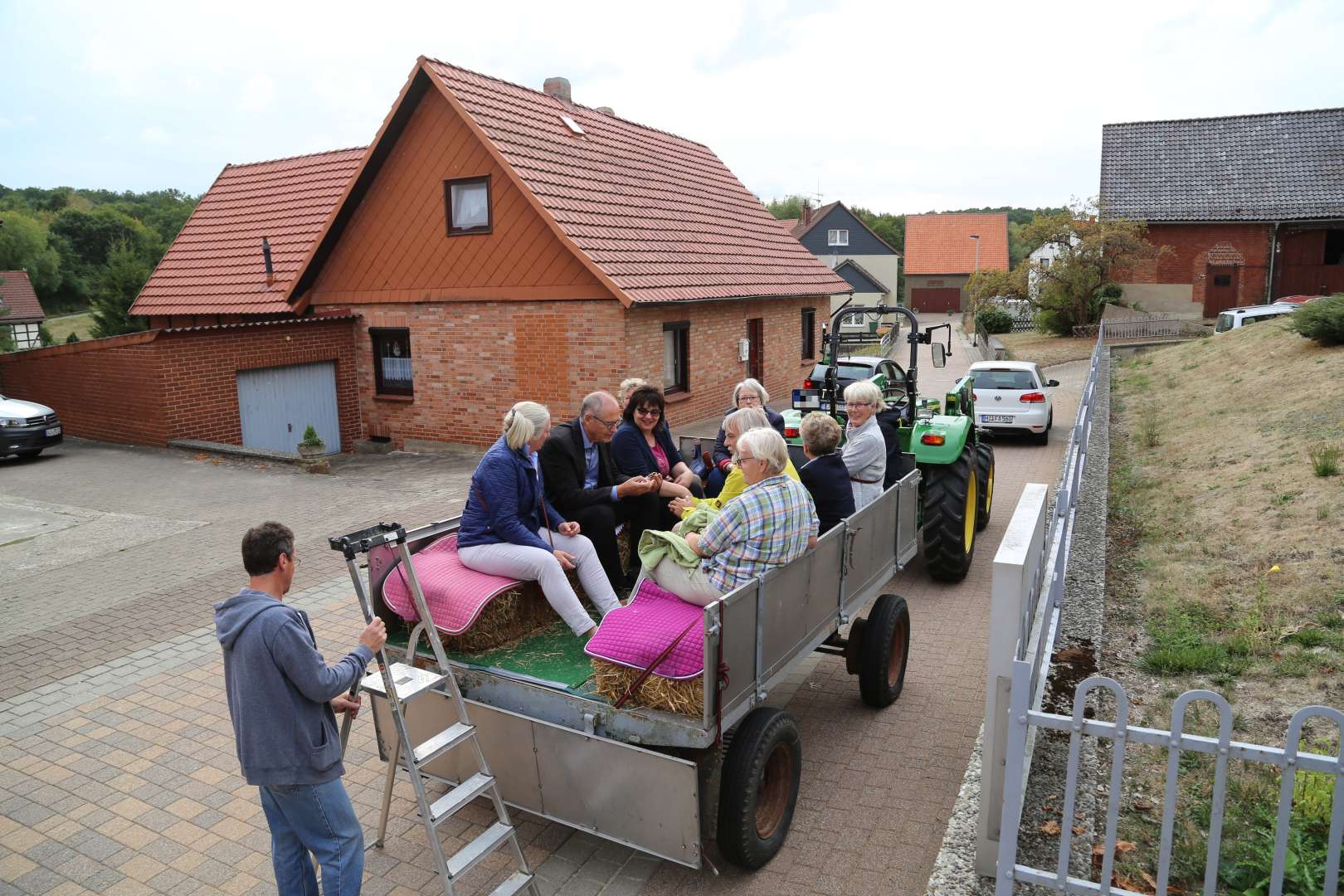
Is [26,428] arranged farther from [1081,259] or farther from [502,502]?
[1081,259]

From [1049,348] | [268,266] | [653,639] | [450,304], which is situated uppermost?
[268,266]

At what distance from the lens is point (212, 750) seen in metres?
5.40

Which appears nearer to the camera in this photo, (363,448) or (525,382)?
(525,382)

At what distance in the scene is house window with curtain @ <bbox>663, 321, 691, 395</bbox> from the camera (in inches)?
625

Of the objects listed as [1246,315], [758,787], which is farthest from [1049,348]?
[758,787]

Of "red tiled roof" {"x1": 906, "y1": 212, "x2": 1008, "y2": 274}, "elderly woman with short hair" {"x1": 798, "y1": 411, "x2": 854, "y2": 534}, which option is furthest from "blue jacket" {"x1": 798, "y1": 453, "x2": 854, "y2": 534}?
"red tiled roof" {"x1": 906, "y1": 212, "x2": 1008, "y2": 274}

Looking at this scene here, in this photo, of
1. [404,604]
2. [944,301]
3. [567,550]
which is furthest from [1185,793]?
[944,301]

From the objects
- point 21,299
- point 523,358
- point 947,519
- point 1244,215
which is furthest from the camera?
point 21,299

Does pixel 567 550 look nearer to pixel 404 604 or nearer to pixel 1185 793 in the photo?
pixel 404 604

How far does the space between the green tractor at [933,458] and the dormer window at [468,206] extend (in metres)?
7.36

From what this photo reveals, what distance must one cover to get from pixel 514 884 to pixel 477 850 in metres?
0.28

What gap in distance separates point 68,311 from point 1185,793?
260 ft

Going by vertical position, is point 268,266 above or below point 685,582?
above

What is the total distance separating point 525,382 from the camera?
1462cm
